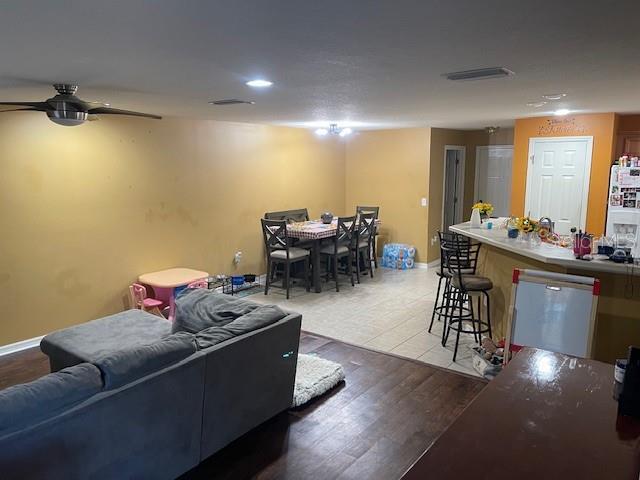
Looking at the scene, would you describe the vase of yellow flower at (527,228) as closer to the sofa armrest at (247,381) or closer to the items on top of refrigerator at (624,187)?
the items on top of refrigerator at (624,187)

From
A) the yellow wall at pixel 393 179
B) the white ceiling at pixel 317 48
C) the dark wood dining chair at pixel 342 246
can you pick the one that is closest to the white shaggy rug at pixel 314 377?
the white ceiling at pixel 317 48

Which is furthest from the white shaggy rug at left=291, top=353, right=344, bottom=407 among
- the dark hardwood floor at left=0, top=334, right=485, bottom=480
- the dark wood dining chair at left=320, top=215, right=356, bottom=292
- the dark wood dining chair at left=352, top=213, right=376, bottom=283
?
the dark wood dining chair at left=352, top=213, right=376, bottom=283

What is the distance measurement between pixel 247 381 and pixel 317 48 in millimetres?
1884

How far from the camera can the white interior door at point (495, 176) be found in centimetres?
819

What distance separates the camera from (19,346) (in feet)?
14.0

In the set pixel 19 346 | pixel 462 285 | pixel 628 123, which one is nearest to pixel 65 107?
pixel 19 346

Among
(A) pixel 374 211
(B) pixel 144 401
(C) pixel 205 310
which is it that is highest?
(A) pixel 374 211

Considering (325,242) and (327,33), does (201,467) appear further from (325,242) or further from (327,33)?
(325,242)

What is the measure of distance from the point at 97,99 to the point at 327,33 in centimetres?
271

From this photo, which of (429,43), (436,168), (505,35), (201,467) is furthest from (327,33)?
(436,168)

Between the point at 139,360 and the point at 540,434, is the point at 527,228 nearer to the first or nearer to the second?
the point at 540,434

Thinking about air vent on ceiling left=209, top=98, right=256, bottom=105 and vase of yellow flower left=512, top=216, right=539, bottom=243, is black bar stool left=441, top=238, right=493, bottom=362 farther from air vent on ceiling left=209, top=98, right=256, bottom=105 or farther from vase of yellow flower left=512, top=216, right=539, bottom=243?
→ air vent on ceiling left=209, top=98, right=256, bottom=105

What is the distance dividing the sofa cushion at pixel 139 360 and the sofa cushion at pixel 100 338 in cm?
63

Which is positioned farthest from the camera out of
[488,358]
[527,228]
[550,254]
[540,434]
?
[527,228]
